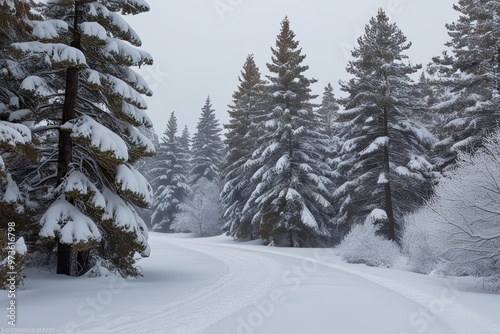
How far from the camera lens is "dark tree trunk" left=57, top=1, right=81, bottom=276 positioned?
1052cm

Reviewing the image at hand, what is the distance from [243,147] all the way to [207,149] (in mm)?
15053

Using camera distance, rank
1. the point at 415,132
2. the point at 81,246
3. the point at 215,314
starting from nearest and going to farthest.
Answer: the point at 215,314, the point at 81,246, the point at 415,132

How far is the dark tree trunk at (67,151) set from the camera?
10.5 m

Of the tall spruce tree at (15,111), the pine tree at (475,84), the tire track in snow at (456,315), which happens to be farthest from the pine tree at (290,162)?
the tall spruce tree at (15,111)

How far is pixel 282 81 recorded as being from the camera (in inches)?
1135

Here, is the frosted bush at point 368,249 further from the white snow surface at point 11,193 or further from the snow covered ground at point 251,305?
the white snow surface at point 11,193

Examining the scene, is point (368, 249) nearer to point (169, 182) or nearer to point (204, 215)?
point (204, 215)

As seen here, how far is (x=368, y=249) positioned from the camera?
17.5 metres

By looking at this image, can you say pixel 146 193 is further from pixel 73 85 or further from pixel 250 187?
pixel 250 187

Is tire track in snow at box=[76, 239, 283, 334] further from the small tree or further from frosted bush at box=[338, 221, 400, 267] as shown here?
the small tree

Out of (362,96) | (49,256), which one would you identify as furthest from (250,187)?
(49,256)

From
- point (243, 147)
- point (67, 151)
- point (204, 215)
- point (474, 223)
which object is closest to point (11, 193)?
point (67, 151)

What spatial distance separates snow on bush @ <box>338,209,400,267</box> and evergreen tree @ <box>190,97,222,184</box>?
3101cm

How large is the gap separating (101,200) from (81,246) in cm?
133
